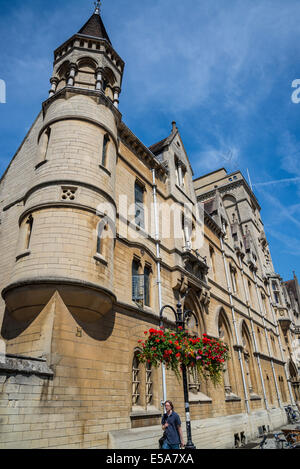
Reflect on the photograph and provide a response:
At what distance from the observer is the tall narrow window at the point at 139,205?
51.8 feet

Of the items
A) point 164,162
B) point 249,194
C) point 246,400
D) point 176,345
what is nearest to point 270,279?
point 249,194

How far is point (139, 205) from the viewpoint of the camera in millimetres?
16391

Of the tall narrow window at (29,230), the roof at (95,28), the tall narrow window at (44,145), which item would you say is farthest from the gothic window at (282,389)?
the roof at (95,28)

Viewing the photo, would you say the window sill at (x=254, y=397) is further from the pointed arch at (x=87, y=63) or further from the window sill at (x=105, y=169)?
the pointed arch at (x=87, y=63)

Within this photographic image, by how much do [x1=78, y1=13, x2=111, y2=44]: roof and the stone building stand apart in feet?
0.43

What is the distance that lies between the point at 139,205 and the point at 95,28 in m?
10.2

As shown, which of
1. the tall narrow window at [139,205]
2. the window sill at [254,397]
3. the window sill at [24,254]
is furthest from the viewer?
the window sill at [254,397]

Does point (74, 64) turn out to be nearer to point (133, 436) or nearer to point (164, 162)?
point (164, 162)

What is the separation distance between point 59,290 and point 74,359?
2031 millimetres

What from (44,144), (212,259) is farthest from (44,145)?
(212,259)

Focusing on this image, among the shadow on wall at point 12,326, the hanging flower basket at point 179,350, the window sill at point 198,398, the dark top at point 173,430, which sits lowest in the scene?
the dark top at point 173,430

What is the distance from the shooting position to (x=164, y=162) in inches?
790

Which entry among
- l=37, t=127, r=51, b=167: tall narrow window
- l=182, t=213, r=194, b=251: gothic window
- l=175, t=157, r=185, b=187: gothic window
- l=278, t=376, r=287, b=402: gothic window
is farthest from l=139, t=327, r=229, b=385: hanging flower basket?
l=278, t=376, r=287, b=402: gothic window

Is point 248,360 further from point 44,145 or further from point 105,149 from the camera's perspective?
point 44,145
